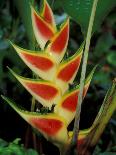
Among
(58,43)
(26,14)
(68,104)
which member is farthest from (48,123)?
(26,14)

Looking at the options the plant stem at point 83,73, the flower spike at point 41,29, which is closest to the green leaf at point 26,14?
the flower spike at point 41,29

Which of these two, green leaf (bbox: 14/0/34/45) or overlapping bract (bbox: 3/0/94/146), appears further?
green leaf (bbox: 14/0/34/45)

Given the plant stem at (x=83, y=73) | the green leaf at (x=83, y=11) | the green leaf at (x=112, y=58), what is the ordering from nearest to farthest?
the plant stem at (x=83, y=73) < the green leaf at (x=83, y=11) < the green leaf at (x=112, y=58)

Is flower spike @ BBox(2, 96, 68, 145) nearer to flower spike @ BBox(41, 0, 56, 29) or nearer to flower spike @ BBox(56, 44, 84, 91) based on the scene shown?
flower spike @ BBox(56, 44, 84, 91)

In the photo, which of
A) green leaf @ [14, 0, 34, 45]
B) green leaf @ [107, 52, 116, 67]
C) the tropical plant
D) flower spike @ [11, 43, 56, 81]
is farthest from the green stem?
green leaf @ [107, 52, 116, 67]

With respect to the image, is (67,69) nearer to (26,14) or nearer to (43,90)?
(43,90)

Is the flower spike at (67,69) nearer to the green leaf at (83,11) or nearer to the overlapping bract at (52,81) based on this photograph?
the overlapping bract at (52,81)

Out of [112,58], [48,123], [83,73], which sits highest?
[83,73]

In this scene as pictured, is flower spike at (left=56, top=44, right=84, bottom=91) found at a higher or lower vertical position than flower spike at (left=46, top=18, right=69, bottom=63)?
lower
